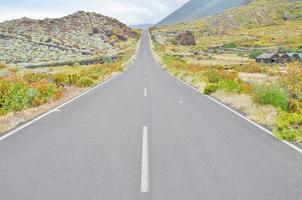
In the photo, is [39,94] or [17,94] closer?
[17,94]

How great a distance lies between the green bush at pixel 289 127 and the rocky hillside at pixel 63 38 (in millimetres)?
63032

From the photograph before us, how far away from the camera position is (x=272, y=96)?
12781 millimetres

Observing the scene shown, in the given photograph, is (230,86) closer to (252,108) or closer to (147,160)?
(252,108)

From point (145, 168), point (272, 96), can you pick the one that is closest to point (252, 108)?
point (272, 96)

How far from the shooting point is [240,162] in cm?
666

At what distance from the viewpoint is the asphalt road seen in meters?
5.23

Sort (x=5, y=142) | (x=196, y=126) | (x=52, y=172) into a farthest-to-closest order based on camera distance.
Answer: (x=196, y=126)
(x=5, y=142)
(x=52, y=172)

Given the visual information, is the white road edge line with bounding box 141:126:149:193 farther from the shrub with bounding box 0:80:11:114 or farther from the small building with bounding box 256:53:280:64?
the small building with bounding box 256:53:280:64

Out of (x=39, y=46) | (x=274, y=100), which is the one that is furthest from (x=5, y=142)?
(x=39, y=46)

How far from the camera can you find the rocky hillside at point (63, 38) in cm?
7970

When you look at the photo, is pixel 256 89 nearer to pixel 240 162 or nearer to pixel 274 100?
pixel 274 100

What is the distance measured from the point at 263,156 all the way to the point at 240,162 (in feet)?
2.41

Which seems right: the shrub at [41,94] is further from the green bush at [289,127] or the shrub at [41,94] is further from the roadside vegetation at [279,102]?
the green bush at [289,127]

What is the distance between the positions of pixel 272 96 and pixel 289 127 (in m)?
3.47
